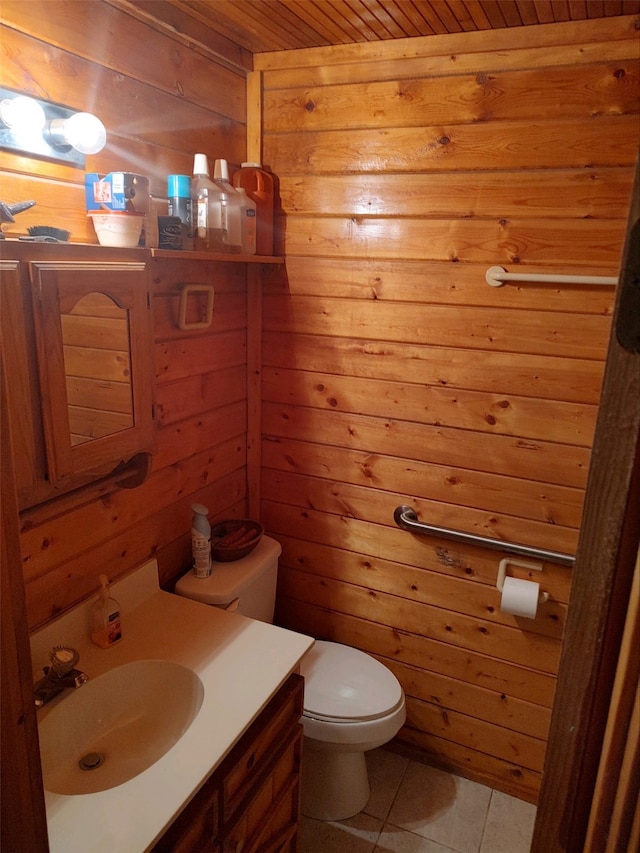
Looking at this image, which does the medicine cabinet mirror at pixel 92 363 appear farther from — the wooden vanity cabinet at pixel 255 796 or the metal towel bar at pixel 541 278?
the metal towel bar at pixel 541 278

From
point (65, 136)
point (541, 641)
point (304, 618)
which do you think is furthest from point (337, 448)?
point (65, 136)

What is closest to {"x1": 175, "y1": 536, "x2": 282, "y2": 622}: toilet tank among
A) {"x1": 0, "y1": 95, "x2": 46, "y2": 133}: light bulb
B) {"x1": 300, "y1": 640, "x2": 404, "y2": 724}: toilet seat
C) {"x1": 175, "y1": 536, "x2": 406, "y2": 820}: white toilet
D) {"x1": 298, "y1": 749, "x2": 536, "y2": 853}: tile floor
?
{"x1": 175, "y1": 536, "x2": 406, "y2": 820}: white toilet

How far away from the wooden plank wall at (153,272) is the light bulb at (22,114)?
0.13 ft

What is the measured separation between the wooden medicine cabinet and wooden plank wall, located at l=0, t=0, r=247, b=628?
0.64 ft

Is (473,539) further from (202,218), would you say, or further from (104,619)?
(202,218)

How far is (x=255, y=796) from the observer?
1.31 metres

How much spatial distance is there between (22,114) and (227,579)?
4.03 feet

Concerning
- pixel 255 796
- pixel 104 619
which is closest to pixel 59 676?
pixel 104 619

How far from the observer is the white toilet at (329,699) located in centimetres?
172

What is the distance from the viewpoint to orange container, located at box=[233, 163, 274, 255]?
72.7 inches

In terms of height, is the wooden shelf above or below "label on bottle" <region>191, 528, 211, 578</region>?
above

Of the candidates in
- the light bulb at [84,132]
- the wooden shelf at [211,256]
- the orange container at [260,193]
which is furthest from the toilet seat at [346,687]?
the light bulb at [84,132]

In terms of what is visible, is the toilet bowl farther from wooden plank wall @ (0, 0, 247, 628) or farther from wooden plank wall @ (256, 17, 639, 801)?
wooden plank wall @ (0, 0, 247, 628)

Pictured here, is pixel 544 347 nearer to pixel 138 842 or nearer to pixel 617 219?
pixel 617 219
